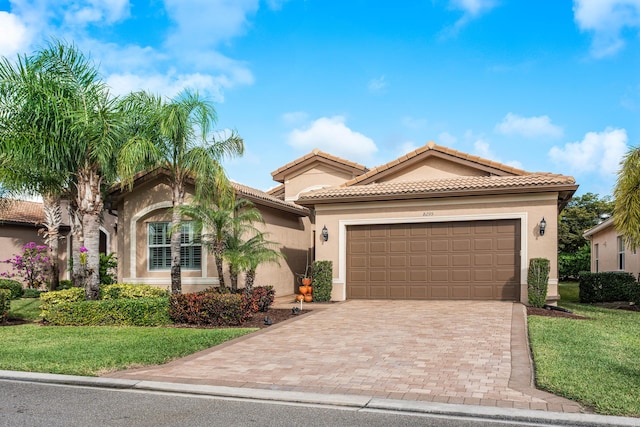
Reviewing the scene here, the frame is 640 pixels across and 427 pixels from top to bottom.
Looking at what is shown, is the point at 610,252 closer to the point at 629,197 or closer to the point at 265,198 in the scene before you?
the point at 629,197

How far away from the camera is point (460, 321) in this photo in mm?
11703

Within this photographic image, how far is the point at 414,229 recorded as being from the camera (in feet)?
52.9

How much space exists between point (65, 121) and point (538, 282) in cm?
1289

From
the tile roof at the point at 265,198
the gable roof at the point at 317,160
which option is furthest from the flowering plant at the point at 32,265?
the gable roof at the point at 317,160

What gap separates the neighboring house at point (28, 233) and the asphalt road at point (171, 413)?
16.4 meters

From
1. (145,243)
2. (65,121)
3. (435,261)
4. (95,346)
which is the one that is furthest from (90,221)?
(435,261)

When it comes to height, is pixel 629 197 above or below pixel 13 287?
above

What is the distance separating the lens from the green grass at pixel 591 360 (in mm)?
6012

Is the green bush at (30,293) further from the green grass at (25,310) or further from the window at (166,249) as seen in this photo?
the window at (166,249)

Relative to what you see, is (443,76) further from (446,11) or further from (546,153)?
(546,153)

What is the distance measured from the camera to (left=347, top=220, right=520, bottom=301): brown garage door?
598 inches

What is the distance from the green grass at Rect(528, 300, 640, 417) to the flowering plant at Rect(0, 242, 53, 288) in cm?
1857

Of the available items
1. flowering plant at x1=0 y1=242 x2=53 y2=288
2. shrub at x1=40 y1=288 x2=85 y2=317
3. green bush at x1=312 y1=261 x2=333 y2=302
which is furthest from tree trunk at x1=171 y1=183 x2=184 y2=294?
flowering plant at x1=0 y1=242 x2=53 y2=288

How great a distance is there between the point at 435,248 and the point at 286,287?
611 cm
